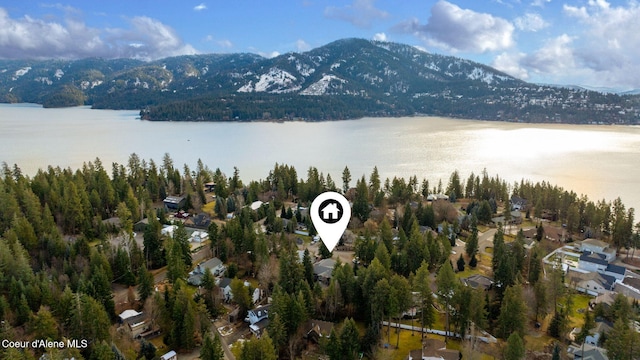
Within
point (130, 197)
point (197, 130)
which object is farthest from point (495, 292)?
point (197, 130)

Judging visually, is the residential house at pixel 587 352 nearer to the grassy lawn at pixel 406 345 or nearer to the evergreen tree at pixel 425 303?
the grassy lawn at pixel 406 345

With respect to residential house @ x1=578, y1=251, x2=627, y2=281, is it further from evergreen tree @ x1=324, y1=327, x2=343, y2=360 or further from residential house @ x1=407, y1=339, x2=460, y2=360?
evergreen tree @ x1=324, y1=327, x2=343, y2=360

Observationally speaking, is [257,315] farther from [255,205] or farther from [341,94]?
[341,94]

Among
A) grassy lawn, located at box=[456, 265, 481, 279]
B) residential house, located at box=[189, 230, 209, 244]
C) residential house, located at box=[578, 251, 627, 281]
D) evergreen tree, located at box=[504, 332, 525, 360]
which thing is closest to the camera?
evergreen tree, located at box=[504, 332, 525, 360]

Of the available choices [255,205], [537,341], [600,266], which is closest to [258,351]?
[537,341]

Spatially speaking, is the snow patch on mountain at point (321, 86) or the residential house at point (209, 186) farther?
the snow patch on mountain at point (321, 86)

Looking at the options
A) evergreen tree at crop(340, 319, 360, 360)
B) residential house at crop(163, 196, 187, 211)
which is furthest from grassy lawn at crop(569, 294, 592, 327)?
residential house at crop(163, 196, 187, 211)

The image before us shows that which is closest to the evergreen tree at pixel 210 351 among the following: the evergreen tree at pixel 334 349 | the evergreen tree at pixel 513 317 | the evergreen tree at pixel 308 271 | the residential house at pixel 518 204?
the evergreen tree at pixel 334 349

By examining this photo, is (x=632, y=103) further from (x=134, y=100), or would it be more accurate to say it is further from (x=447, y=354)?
A: (x=134, y=100)
